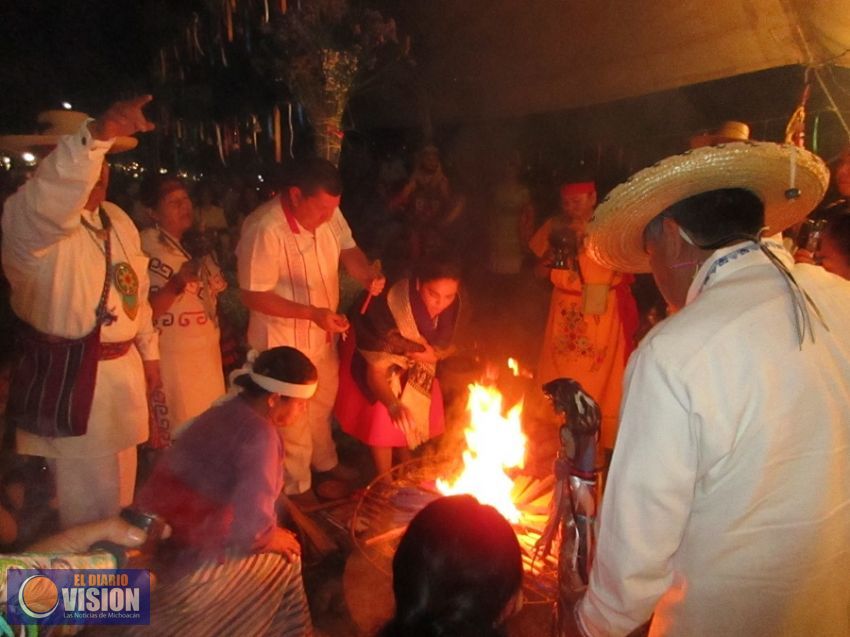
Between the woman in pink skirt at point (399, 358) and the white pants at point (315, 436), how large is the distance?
195mm

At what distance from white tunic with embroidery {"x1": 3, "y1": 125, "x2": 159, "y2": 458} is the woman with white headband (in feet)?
2.34

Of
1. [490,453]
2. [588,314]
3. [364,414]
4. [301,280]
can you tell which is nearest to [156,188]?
[301,280]

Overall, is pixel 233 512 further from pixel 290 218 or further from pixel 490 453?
pixel 290 218

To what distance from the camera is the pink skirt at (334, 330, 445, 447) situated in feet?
14.2

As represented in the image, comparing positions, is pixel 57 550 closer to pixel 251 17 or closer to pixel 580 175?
pixel 251 17

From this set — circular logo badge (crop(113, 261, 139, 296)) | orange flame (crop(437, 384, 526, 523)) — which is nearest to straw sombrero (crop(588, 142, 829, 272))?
orange flame (crop(437, 384, 526, 523))

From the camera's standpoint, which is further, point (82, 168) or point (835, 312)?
point (82, 168)

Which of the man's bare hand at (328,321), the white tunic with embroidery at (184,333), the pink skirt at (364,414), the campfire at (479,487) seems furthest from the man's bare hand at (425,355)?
the white tunic with embroidery at (184,333)

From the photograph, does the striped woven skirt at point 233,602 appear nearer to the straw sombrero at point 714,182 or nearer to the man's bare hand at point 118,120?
the man's bare hand at point 118,120

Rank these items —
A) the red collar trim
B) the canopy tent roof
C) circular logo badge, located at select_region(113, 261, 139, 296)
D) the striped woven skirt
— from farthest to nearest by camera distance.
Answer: the canopy tent roof < the red collar trim < circular logo badge, located at select_region(113, 261, 139, 296) < the striped woven skirt

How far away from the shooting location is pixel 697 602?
178 cm

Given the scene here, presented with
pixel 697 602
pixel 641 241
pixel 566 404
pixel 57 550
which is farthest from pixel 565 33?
pixel 57 550

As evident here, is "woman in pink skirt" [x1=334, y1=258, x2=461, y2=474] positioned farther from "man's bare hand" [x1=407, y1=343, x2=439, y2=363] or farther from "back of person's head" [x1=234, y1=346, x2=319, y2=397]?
"back of person's head" [x1=234, y1=346, x2=319, y2=397]

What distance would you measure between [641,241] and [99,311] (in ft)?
9.32
